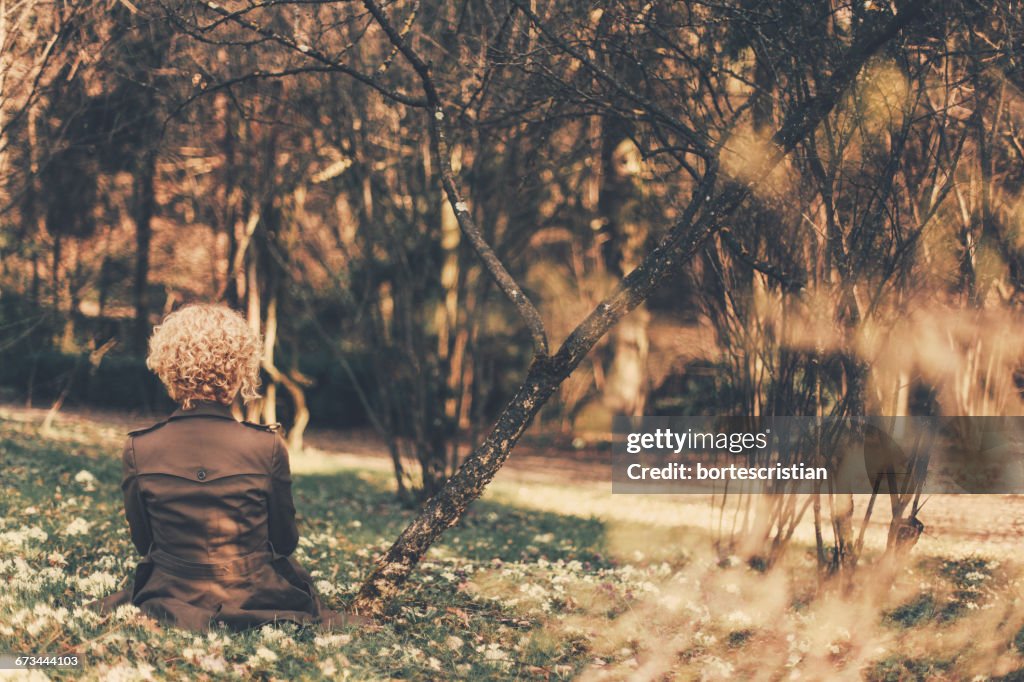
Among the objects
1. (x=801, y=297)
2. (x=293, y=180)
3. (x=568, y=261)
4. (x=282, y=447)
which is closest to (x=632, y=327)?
(x=568, y=261)

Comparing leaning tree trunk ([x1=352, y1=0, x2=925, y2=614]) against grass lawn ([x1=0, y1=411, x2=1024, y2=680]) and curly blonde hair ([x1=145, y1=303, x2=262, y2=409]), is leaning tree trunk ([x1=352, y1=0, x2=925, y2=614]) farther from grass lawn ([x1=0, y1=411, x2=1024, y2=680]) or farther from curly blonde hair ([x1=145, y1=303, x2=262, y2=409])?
curly blonde hair ([x1=145, y1=303, x2=262, y2=409])

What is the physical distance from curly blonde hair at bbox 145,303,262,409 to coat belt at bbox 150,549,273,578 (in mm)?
622

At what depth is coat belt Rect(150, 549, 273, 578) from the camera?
142 inches

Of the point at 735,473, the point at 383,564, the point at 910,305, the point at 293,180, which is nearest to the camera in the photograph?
the point at 383,564

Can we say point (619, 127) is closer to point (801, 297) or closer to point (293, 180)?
point (801, 297)

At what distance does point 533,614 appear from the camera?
5168 mm

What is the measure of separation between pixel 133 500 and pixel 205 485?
0.30 metres

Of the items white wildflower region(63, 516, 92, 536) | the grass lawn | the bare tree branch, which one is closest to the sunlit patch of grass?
the grass lawn

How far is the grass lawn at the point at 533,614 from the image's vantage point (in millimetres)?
3576

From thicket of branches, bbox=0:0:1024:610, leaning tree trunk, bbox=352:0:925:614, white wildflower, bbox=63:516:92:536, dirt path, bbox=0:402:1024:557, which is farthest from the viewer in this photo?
dirt path, bbox=0:402:1024:557

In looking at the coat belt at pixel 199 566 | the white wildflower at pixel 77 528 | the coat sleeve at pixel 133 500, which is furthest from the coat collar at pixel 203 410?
the white wildflower at pixel 77 528

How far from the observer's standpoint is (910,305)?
17.6 ft

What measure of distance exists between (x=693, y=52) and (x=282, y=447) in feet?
12.7

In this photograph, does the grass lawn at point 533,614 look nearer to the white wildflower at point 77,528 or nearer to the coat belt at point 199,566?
the white wildflower at point 77,528
